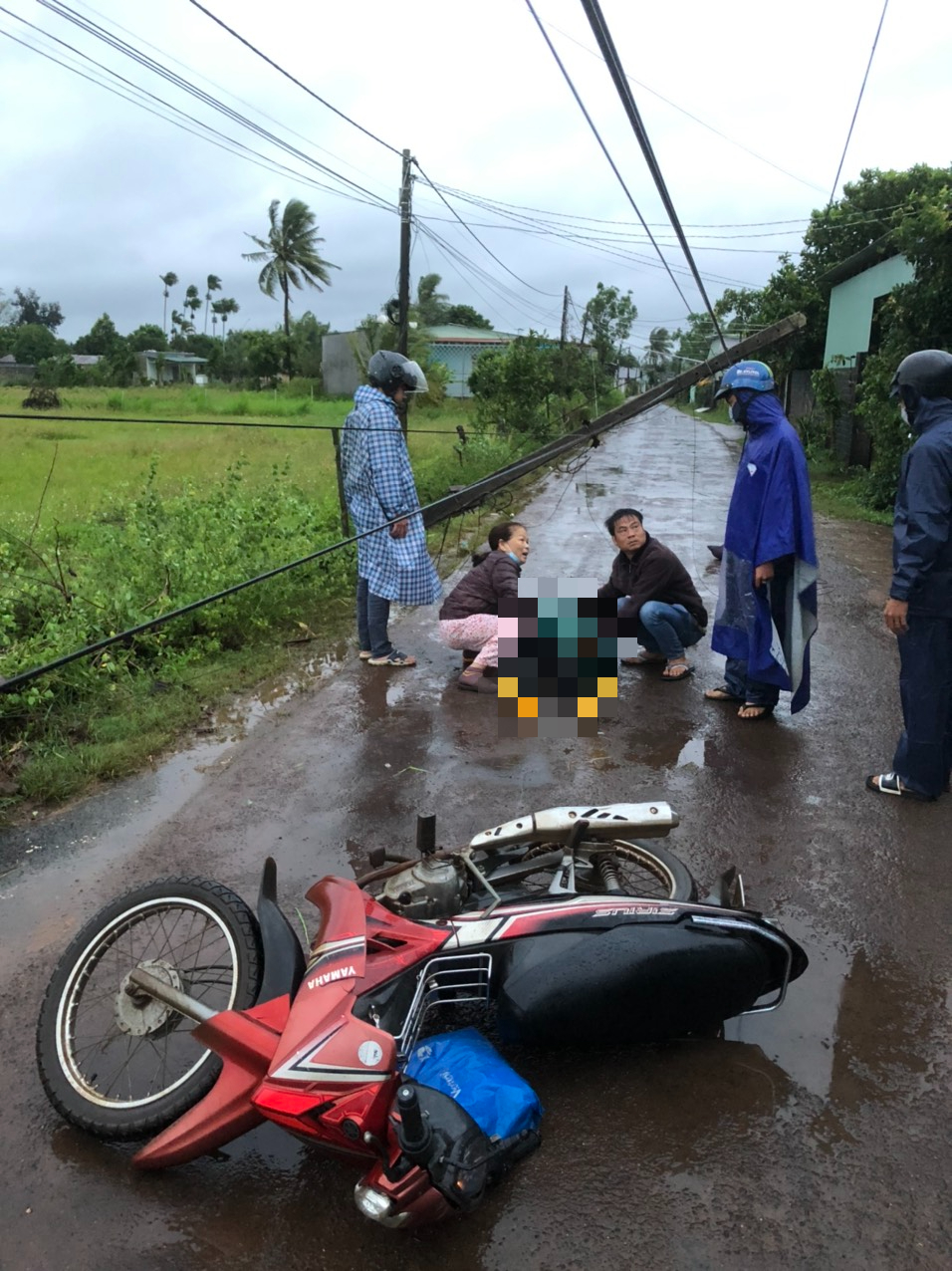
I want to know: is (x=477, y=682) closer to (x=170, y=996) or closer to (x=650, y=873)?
(x=650, y=873)

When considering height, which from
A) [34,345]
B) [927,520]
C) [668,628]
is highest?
[34,345]

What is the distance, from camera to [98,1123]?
223 centimetres

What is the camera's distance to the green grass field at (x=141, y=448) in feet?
36.8

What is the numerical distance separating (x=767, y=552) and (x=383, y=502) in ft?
7.88

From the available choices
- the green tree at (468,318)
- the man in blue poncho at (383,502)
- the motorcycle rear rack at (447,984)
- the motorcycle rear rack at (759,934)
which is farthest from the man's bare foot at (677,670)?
the green tree at (468,318)

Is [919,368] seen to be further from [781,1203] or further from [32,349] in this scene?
[32,349]

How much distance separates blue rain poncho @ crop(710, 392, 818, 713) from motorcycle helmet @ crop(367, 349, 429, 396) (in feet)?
6.76

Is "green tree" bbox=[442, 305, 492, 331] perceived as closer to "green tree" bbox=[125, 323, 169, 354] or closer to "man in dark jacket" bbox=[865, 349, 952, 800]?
"green tree" bbox=[125, 323, 169, 354]

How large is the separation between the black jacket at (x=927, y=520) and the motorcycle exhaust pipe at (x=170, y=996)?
2.98 m

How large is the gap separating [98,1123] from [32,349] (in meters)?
80.4

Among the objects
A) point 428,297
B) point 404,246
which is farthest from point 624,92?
point 428,297

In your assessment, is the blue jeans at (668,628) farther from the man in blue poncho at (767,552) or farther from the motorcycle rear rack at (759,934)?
the motorcycle rear rack at (759,934)

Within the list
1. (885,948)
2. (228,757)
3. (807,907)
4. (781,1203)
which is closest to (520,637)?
(228,757)

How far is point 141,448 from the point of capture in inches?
724
